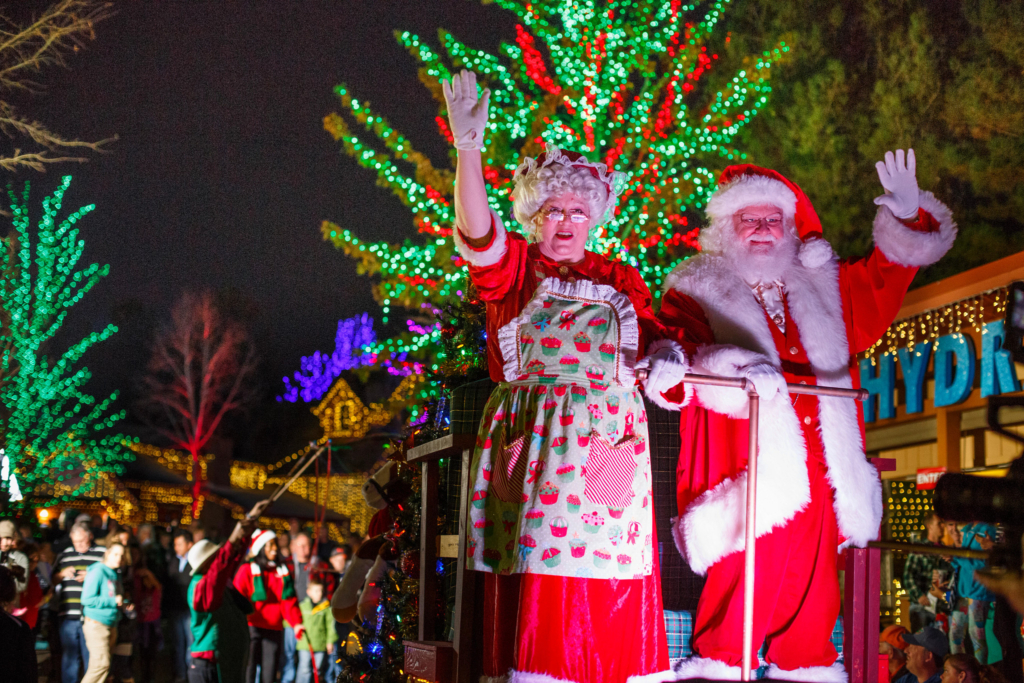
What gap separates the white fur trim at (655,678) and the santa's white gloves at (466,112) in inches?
69.7

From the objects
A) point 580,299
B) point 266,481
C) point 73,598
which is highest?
point 580,299

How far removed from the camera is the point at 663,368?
328 centimetres

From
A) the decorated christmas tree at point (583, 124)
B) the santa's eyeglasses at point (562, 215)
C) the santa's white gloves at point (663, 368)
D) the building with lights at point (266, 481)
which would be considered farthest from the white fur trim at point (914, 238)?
the building with lights at point (266, 481)

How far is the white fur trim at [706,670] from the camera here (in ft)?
11.2

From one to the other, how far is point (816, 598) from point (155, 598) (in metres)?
8.94

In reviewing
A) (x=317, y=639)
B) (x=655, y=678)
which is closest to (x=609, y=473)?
(x=655, y=678)

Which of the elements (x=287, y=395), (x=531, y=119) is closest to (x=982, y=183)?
(x=531, y=119)

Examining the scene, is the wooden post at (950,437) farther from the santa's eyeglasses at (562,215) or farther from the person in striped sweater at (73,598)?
the santa's eyeglasses at (562,215)

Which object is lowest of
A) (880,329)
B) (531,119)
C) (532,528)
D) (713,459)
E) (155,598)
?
(155,598)

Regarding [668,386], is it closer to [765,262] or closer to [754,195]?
[765,262]

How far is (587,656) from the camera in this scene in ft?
10.4

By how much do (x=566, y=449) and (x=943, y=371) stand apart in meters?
9.68

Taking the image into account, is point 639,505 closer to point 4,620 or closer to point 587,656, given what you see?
point 587,656

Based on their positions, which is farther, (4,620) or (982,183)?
(982,183)
